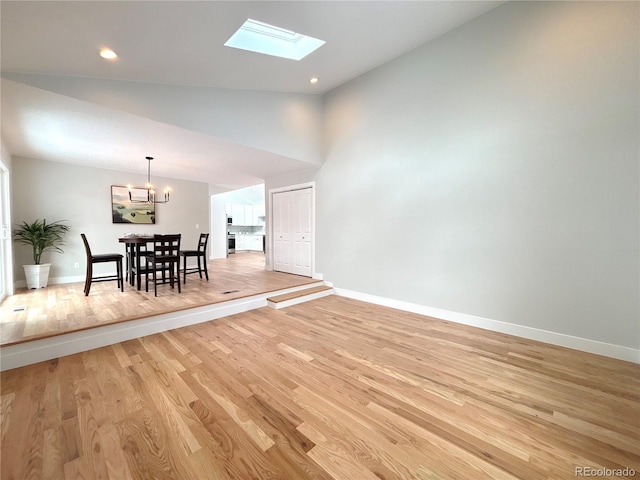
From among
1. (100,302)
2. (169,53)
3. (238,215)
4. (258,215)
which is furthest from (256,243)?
(169,53)

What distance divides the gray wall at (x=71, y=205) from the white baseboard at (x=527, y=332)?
236 inches

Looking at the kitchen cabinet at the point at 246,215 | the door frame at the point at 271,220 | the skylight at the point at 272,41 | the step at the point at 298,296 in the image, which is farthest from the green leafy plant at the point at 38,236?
the kitchen cabinet at the point at 246,215

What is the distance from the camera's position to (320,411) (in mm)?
1680

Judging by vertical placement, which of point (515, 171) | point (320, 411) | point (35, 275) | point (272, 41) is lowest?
point (320, 411)

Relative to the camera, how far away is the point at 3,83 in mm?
2383

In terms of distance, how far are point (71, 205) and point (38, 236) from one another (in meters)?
0.89

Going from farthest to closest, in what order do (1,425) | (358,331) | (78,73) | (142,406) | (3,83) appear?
(358,331), (78,73), (3,83), (142,406), (1,425)

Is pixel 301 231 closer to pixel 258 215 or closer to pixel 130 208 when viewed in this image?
pixel 130 208

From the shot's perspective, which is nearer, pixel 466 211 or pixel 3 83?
pixel 3 83

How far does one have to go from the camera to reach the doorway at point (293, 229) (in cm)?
539

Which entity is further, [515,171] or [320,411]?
[515,171]

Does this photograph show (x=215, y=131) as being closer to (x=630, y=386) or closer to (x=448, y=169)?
(x=448, y=169)

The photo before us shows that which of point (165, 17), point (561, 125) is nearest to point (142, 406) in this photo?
point (165, 17)

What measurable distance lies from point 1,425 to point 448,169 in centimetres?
462
